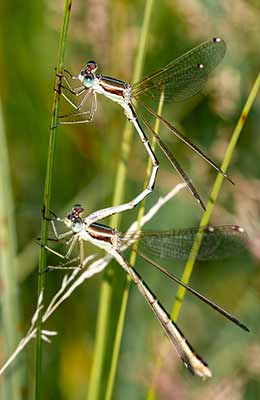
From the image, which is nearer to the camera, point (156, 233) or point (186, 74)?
point (156, 233)

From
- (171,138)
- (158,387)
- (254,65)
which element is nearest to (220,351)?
(158,387)

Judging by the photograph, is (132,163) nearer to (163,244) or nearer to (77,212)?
(163,244)

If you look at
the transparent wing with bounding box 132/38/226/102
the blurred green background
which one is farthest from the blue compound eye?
the blurred green background

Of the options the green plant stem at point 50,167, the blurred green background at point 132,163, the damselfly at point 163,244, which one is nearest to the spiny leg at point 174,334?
the damselfly at point 163,244

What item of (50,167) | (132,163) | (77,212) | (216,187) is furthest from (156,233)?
(132,163)

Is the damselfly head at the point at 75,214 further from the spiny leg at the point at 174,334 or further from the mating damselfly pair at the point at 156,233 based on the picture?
the spiny leg at the point at 174,334

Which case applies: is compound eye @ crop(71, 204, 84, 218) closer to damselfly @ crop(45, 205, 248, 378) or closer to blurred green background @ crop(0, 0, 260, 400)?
damselfly @ crop(45, 205, 248, 378)
